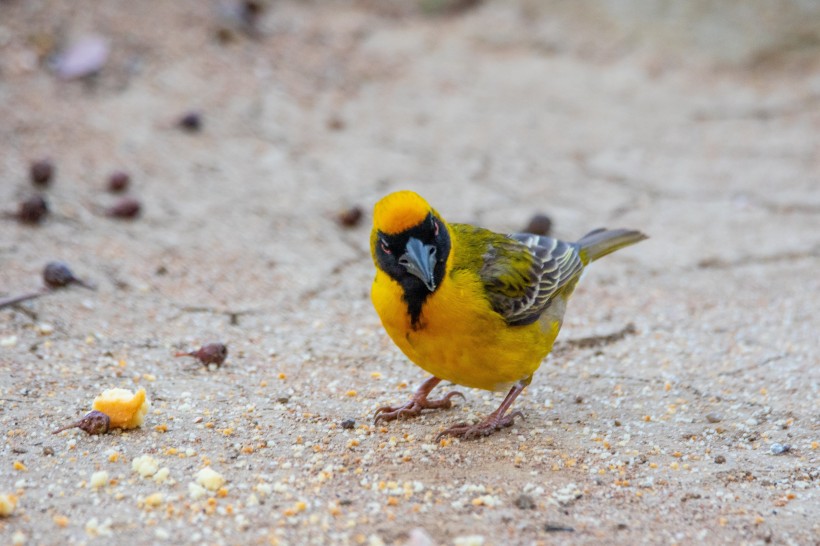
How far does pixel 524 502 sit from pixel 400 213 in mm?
1040

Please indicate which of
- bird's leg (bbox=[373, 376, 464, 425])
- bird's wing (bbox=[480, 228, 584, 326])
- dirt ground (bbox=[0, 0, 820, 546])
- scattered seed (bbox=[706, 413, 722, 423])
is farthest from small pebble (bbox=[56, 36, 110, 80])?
scattered seed (bbox=[706, 413, 722, 423])

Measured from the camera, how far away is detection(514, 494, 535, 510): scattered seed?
2918 mm

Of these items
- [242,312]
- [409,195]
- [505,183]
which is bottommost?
[242,312]

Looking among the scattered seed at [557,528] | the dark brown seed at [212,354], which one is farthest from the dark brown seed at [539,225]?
the scattered seed at [557,528]

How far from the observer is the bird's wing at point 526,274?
3559 millimetres

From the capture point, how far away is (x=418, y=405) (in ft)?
12.3

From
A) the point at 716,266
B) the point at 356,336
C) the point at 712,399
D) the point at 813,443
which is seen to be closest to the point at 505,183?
the point at 716,266

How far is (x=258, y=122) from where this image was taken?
661cm

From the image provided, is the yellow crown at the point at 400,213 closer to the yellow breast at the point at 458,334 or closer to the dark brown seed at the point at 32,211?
the yellow breast at the point at 458,334

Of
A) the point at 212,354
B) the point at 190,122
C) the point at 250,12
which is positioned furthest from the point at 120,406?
the point at 250,12

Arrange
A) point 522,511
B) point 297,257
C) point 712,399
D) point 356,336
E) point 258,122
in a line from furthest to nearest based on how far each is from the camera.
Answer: point 258,122, point 297,257, point 356,336, point 712,399, point 522,511

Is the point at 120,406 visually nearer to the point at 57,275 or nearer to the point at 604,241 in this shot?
the point at 57,275

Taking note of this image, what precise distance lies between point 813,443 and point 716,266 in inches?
80.1

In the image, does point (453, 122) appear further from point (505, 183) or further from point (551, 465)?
point (551, 465)
